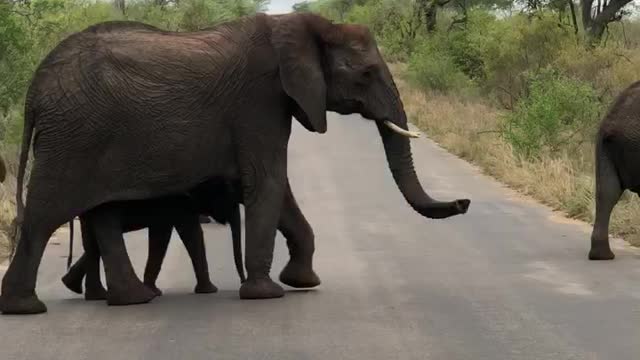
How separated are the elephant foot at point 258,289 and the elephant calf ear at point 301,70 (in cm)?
116

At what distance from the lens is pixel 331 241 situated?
14188 millimetres

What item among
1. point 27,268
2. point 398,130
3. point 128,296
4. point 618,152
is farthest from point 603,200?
point 27,268

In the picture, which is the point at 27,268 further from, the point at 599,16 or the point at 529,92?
the point at 599,16

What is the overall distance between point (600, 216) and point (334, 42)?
342 centimetres

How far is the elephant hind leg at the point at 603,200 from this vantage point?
12.5 m

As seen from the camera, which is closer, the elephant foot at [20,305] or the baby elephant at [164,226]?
the elephant foot at [20,305]

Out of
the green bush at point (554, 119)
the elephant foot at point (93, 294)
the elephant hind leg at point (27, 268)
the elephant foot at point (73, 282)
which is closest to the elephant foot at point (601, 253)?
the elephant foot at point (93, 294)

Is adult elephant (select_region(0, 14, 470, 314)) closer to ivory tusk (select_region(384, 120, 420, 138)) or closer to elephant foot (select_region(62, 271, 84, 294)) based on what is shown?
ivory tusk (select_region(384, 120, 420, 138))

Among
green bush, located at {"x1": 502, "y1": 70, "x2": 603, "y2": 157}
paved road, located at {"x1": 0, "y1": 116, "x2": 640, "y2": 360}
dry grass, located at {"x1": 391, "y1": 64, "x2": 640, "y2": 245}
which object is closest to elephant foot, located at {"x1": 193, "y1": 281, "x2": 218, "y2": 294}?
paved road, located at {"x1": 0, "y1": 116, "x2": 640, "y2": 360}

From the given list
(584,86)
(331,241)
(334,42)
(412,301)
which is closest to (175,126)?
(334,42)

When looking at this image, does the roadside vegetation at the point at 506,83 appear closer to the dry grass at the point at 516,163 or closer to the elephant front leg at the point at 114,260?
the dry grass at the point at 516,163

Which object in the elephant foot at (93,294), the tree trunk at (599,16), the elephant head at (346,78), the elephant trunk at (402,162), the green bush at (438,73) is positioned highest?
the elephant head at (346,78)

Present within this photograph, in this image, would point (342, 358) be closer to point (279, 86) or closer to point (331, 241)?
point (279, 86)

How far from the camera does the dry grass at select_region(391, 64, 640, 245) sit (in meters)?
15.8
